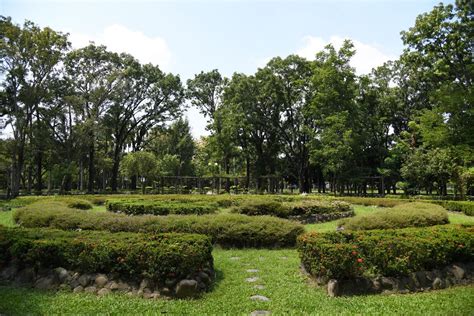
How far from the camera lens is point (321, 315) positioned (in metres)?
4.62

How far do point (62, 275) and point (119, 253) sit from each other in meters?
1.19

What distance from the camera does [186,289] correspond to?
18.0 feet

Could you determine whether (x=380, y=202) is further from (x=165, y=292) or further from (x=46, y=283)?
(x=46, y=283)

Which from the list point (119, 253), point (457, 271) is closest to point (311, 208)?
point (457, 271)

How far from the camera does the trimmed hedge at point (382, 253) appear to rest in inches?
223

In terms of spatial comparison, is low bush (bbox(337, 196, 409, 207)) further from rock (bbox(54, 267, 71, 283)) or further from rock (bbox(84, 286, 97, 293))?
rock (bbox(54, 267, 71, 283))

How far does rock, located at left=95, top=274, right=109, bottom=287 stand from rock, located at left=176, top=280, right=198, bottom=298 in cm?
132

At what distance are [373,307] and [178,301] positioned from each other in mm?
2915

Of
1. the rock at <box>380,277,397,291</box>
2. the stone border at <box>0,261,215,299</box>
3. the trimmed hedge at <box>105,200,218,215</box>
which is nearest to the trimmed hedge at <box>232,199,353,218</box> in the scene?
the trimmed hedge at <box>105,200,218,215</box>

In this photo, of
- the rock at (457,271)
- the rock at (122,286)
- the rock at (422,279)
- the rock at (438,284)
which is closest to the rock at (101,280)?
the rock at (122,286)

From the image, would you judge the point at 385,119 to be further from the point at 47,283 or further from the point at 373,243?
the point at 47,283

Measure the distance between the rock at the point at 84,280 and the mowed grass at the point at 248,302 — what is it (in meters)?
0.29

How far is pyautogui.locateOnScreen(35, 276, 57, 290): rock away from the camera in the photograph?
5919mm

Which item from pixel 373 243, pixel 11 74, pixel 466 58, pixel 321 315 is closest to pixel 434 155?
pixel 466 58
